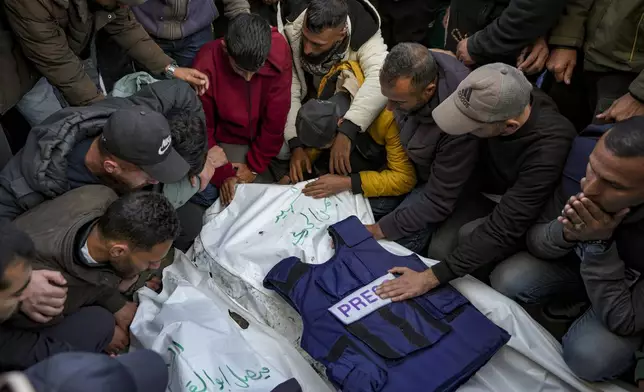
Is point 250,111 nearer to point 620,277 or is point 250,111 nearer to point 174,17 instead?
point 174,17

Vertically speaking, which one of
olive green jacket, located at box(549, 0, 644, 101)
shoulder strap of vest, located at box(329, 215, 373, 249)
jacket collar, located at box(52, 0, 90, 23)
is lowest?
shoulder strap of vest, located at box(329, 215, 373, 249)

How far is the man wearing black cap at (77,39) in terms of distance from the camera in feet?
7.32

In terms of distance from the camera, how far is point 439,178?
2.41 meters

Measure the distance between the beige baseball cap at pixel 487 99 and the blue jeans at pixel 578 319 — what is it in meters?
0.62

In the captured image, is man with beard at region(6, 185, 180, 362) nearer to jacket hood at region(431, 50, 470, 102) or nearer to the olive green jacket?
jacket hood at region(431, 50, 470, 102)

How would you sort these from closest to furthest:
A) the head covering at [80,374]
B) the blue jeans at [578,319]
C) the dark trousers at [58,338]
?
1. the head covering at [80,374]
2. the dark trousers at [58,338]
3. the blue jeans at [578,319]

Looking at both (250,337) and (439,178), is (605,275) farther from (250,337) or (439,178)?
(250,337)

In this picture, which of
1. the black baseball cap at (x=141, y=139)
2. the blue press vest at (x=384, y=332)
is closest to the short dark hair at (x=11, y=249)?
the black baseball cap at (x=141, y=139)

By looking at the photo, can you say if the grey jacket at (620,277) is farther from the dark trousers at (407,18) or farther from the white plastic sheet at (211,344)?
the dark trousers at (407,18)

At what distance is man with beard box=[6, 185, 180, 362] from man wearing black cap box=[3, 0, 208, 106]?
2.14 feet

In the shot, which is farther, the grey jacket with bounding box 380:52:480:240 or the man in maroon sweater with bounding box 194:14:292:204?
the man in maroon sweater with bounding box 194:14:292:204

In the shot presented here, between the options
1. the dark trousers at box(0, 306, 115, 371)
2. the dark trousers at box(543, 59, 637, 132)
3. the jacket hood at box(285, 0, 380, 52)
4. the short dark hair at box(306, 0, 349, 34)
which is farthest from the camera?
the jacket hood at box(285, 0, 380, 52)

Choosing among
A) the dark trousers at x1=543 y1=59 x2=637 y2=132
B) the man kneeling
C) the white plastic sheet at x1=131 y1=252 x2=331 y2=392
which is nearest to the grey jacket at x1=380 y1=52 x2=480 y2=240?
the man kneeling

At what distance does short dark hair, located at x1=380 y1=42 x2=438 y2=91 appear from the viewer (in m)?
2.22
